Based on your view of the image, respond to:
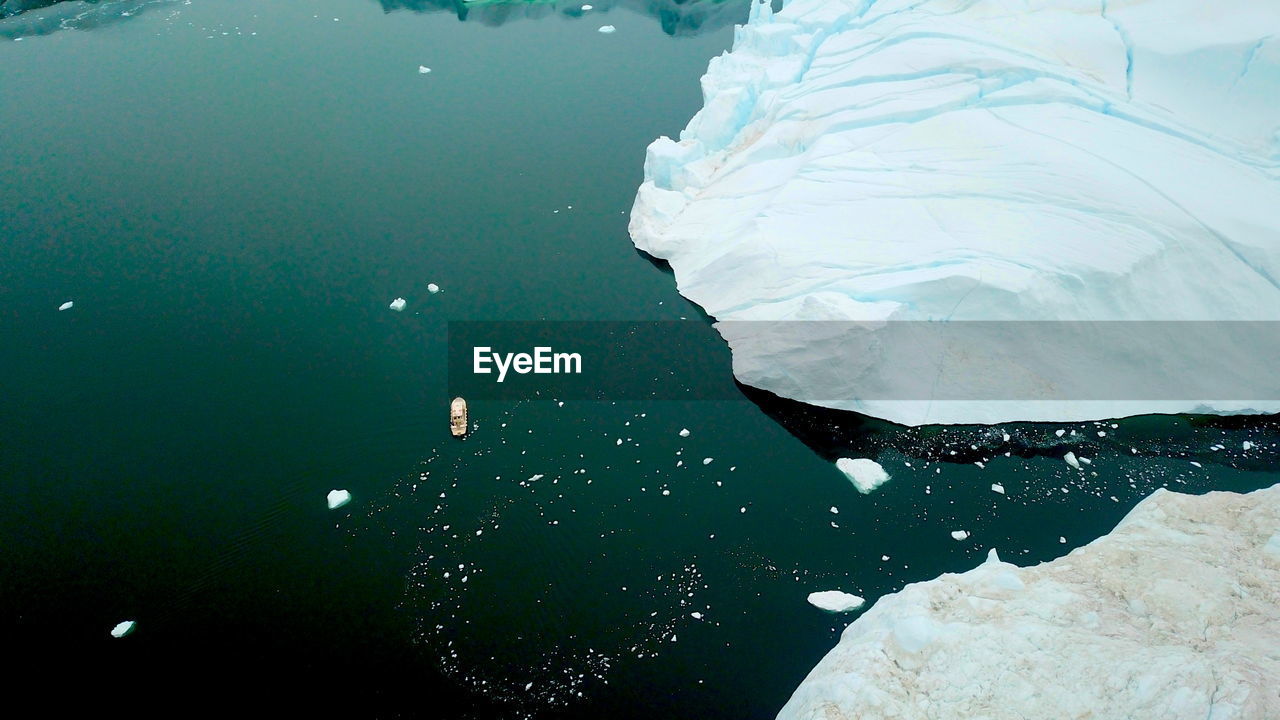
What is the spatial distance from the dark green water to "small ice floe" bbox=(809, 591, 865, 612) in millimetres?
82

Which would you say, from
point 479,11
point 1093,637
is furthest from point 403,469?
point 479,11

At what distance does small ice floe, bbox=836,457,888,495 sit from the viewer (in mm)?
5891

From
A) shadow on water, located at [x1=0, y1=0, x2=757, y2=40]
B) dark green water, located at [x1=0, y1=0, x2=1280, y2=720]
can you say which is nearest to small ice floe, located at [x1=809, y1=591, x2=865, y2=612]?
dark green water, located at [x1=0, y1=0, x2=1280, y2=720]

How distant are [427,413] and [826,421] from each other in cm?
314

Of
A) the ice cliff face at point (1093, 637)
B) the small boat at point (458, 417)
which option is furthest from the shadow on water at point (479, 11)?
the ice cliff face at point (1093, 637)

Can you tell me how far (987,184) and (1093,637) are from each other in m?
4.50

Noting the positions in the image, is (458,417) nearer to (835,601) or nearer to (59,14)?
(835,601)

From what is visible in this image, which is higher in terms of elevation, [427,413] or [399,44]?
[399,44]

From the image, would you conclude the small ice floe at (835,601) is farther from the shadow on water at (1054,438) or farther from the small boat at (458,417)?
the small boat at (458,417)

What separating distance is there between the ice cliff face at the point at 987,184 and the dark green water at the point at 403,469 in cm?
51

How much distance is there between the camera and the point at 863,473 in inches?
235

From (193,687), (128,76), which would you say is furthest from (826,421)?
(128,76)

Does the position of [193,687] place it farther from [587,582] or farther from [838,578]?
[838,578]

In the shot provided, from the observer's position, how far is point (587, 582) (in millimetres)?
5301
